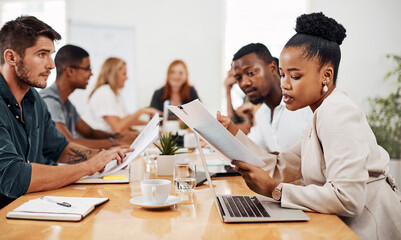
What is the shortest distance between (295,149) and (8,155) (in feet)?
3.58

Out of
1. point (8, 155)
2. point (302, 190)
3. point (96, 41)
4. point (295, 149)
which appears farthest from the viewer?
point (96, 41)

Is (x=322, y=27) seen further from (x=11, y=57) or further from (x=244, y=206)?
(x=11, y=57)

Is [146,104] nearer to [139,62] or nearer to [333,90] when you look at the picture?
[139,62]

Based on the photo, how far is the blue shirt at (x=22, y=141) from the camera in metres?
1.29

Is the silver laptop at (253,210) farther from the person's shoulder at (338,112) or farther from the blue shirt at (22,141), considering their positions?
the blue shirt at (22,141)

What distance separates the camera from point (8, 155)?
1327mm

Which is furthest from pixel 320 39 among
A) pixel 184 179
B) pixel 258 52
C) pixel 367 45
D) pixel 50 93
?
pixel 367 45

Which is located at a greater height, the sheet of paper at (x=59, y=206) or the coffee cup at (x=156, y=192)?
the coffee cup at (x=156, y=192)

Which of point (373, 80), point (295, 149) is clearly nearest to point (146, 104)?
point (373, 80)

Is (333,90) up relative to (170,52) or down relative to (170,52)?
down

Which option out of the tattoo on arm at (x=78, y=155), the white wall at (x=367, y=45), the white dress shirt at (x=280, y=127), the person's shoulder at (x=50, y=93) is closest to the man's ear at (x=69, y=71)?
the person's shoulder at (x=50, y=93)

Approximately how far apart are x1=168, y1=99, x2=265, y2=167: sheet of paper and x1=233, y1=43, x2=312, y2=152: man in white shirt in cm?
123

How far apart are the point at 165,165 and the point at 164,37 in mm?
4319

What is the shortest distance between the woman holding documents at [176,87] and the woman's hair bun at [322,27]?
13.5 feet
